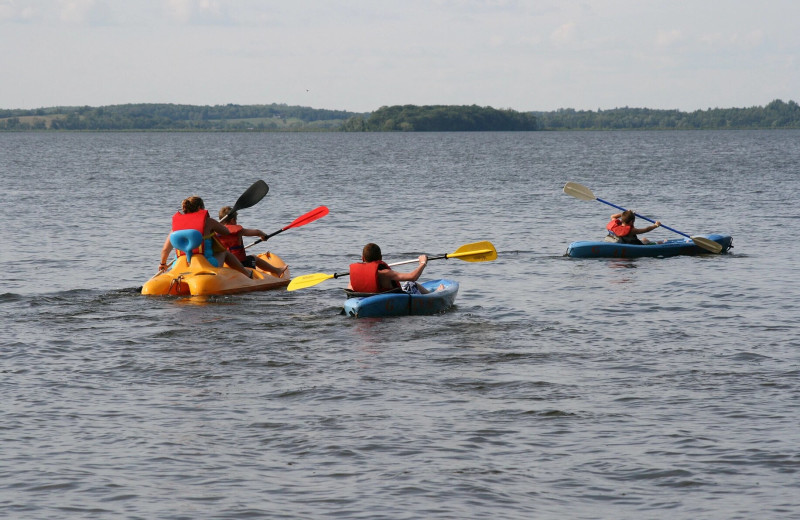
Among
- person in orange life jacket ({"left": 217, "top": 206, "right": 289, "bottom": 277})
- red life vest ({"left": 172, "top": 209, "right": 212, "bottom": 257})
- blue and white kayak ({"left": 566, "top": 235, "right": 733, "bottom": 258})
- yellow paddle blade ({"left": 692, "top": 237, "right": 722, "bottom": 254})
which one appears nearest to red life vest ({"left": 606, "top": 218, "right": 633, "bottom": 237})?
blue and white kayak ({"left": 566, "top": 235, "right": 733, "bottom": 258})

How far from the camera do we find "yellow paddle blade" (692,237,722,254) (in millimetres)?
20906

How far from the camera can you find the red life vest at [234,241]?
53.1 feet

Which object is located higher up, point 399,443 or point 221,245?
point 221,245

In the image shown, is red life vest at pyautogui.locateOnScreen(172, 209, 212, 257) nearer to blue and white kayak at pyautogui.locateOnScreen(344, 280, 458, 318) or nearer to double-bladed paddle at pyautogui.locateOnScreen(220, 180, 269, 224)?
double-bladed paddle at pyautogui.locateOnScreen(220, 180, 269, 224)

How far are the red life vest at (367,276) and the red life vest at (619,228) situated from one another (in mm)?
8089

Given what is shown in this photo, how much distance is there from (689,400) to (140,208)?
27602mm

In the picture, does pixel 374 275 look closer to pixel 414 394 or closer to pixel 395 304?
pixel 395 304

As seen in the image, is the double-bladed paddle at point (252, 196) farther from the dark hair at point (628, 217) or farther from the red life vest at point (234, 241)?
the dark hair at point (628, 217)

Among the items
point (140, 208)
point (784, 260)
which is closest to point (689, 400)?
point (784, 260)

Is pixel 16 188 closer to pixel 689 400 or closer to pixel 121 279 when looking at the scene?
pixel 121 279

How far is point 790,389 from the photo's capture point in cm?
1016

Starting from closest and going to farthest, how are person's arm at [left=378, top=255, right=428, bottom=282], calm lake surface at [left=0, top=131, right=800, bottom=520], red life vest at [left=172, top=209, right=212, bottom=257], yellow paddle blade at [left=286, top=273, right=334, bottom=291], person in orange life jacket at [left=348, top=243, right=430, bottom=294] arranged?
calm lake surface at [left=0, top=131, right=800, bottom=520], person in orange life jacket at [left=348, top=243, right=430, bottom=294], person's arm at [left=378, top=255, right=428, bottom=282], red life vest at [left=172, top=209, right=212, bottom=257], yellow paddle blade at [left=286, top=273, right=334, bottom=291]

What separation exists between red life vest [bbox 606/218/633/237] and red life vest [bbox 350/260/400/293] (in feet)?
26.5

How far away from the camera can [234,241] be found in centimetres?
1634
